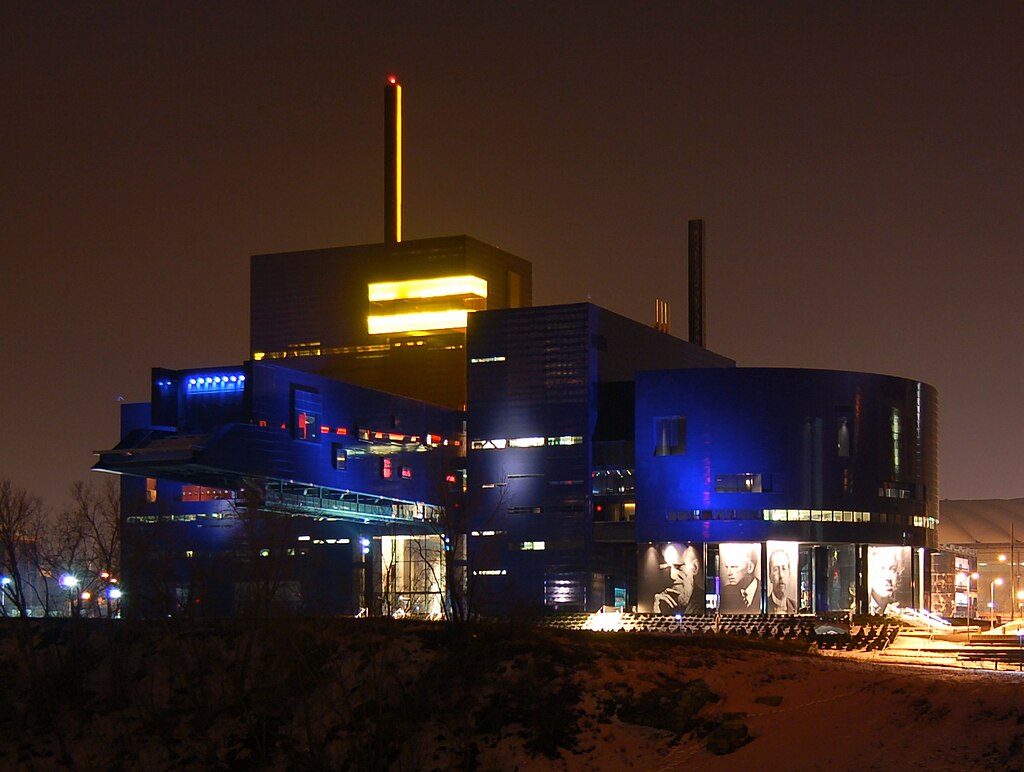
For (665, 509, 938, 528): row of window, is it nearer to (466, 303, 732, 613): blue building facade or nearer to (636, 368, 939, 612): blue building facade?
(636, 368, 939, 612): blue building facade

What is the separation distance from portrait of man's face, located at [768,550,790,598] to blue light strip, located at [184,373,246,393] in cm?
6006

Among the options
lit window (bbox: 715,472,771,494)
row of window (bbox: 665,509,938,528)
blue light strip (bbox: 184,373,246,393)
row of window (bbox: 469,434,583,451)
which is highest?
blue light strip (bbox: 184,373,246,393)

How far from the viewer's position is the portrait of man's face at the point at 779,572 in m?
159

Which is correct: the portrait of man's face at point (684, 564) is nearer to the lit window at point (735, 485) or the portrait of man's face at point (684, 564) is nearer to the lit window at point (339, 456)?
the lit window at point (735, 485)

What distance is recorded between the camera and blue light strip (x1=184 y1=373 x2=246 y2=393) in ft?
439

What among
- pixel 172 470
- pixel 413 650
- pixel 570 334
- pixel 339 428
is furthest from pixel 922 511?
pixel 413 650

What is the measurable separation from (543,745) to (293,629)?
14.6m

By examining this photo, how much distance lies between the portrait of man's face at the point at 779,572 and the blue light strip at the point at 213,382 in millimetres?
60057

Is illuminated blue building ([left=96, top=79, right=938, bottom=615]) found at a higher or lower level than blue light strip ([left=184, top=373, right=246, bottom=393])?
lower

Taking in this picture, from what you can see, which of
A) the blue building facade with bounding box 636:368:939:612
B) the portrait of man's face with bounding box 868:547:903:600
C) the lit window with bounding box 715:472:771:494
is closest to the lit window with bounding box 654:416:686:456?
the blue building facade with bounding box 636:368:939:612

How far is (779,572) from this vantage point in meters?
160

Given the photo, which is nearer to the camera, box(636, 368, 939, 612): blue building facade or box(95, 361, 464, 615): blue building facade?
box(95, 361, 464, 615): blue building facade

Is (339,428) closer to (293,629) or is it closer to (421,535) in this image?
(421,535)

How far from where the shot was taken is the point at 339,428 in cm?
14750
